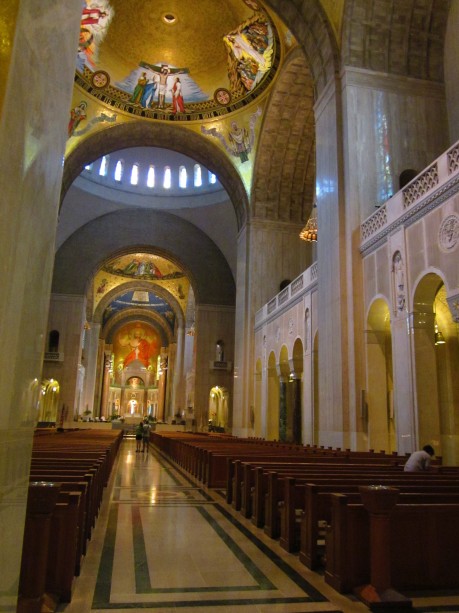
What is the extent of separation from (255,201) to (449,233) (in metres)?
12.7

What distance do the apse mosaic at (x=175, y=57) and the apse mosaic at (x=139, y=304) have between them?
22.9 metres

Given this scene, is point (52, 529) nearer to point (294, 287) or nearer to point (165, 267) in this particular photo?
point (294, 287)

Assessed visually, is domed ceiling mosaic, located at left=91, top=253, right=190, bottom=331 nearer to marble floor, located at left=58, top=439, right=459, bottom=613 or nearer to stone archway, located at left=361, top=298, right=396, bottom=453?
stone archway, located at left=361, top=298, right=396, bottom=453

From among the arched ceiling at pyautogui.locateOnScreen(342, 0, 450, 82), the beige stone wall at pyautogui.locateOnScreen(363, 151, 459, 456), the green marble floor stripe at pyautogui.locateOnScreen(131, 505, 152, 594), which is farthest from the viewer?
the arched ceiling at pyautogui.locateOnScreen(342, 0, 450, 82)

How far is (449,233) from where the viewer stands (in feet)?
25.6

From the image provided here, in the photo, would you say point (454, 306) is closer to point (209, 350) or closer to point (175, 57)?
point (175, 57)

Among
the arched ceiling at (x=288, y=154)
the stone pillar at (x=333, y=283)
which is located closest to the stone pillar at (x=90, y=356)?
the arched ceiling at (x=288, y=154)

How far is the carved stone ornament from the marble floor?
4.93 metres

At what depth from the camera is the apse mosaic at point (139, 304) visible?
41.9m

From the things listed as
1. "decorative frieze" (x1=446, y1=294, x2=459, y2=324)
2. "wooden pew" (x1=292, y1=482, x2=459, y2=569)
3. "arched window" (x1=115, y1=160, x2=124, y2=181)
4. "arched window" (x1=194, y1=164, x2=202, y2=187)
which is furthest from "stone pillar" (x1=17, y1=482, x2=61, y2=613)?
"arched window" (x1=115, y1=160, x2=124, y2=181)

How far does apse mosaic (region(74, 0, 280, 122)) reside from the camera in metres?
17.6

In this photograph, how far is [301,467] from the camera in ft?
18.4

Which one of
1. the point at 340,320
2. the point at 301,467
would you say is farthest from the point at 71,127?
the point at 301,467

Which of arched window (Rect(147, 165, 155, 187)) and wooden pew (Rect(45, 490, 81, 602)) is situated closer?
wooden pew (Rect(45, 490, 81, 602))
